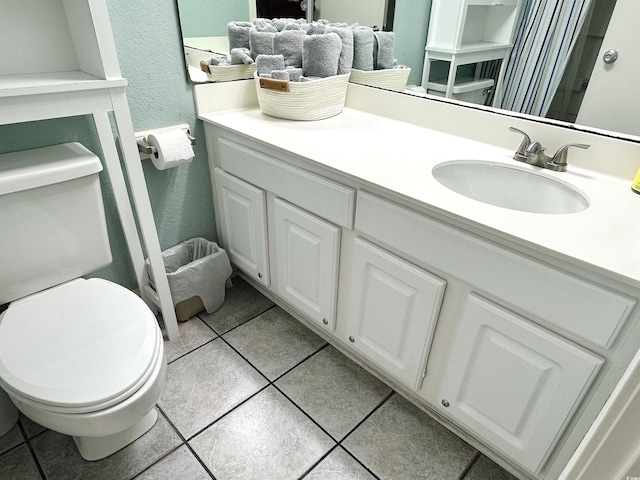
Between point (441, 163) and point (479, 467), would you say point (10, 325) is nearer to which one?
point (441, 163)

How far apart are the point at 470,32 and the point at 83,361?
1537 mm

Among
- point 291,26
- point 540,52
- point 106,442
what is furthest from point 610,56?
point 106,442

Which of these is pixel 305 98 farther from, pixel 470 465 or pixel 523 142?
pixel 470 465

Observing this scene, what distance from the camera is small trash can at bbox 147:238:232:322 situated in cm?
165

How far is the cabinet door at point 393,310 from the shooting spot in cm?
112

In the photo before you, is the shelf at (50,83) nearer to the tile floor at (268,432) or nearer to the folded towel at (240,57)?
the folded towel at (240,57)

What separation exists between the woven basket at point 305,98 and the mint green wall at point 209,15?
25cm

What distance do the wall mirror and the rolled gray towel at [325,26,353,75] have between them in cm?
9

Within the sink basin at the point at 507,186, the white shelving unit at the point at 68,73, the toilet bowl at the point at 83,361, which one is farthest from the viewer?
the sink basin at the point at 507,186

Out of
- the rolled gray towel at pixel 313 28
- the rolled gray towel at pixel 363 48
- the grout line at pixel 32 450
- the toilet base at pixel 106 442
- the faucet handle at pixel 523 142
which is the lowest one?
the grout line at pixel 32 450

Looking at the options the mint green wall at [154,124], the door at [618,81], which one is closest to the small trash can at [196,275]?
the mint green wall at [154,124]

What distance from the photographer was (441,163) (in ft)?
4.01

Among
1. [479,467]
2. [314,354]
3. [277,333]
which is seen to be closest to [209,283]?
[277,333]

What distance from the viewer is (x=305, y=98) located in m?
1.52
